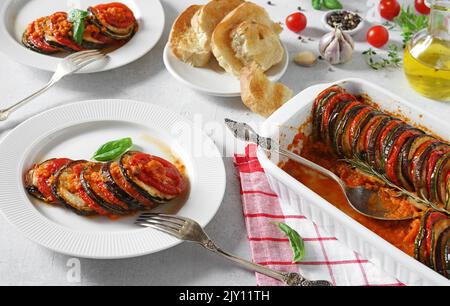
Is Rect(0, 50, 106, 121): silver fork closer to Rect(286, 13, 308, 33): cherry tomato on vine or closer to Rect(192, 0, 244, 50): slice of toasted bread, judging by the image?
Rect(192, 0, 244, 50): slice of toasted bread

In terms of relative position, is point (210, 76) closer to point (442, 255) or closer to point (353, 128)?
point (353, 128)

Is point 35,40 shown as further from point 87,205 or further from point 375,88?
point 375,88

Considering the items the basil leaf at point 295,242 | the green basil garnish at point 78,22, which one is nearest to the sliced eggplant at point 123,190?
the basil leaf at point 295,242

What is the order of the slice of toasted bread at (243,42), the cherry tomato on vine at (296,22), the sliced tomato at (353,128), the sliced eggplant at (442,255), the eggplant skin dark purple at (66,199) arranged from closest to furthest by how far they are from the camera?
the sliced eggplant at (442,255) < the eggplant skin dark purple at (66,199) < the sliced tomato at (353,128) < the slice of toasted bread at (243,42) < the cherry tomato on vine at (296,22)

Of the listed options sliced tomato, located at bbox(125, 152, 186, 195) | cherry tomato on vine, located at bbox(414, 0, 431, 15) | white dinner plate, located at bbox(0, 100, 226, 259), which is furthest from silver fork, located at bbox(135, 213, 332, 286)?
cherry tomato on vine, located at bbox(414, 0, 431, 15)

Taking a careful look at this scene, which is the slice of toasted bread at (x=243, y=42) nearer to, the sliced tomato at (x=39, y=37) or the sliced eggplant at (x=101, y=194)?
the sliced tomato at (x=39, y=37)

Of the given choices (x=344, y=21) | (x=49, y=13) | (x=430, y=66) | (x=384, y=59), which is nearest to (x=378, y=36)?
(x=384, y=59)
